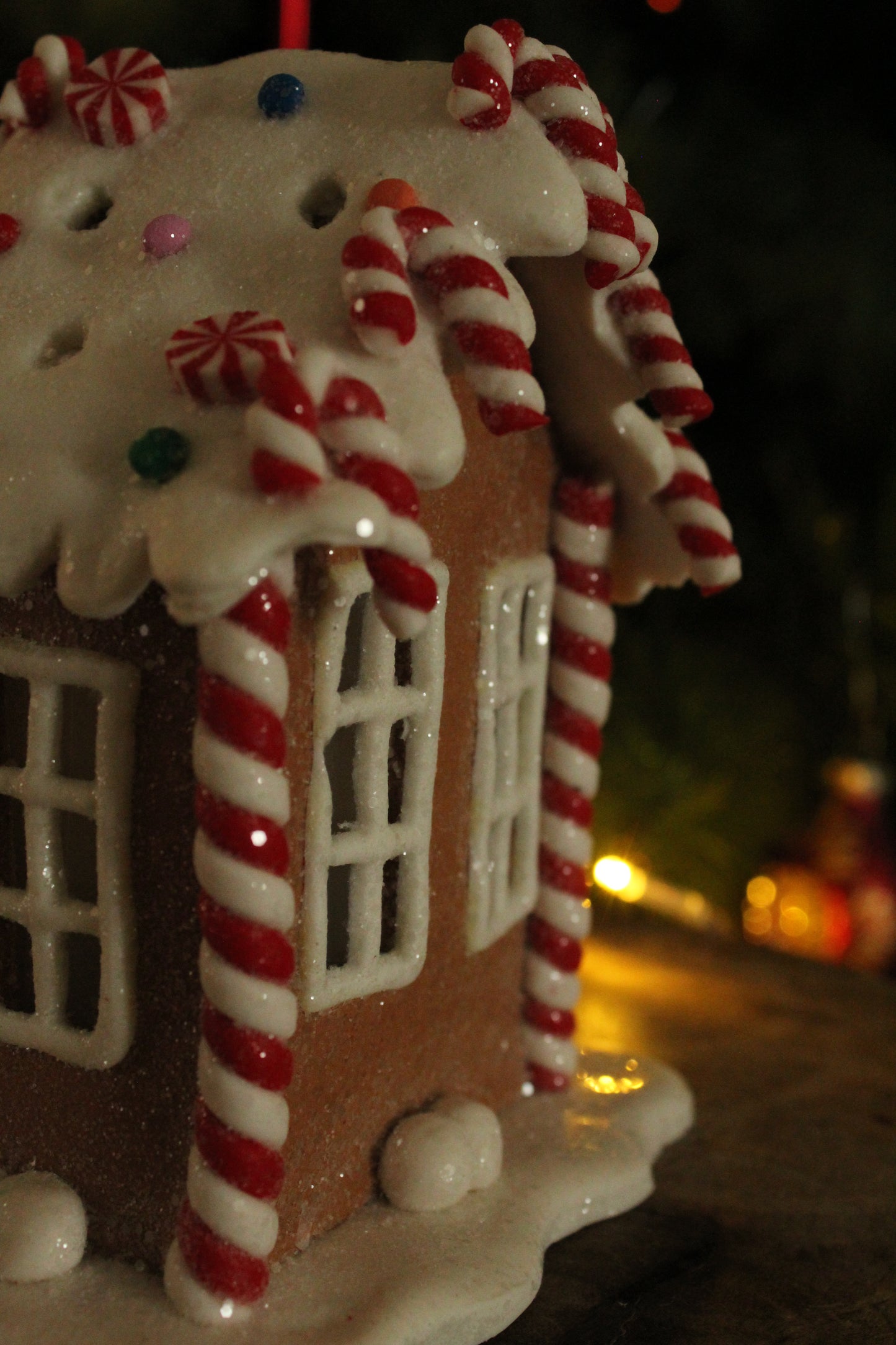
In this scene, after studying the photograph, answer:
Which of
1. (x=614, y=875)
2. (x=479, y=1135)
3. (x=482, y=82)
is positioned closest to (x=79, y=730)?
(x=479, y=1135)

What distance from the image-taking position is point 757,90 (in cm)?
222

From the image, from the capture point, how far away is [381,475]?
1083 mm

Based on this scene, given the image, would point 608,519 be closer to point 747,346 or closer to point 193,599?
point 193,599

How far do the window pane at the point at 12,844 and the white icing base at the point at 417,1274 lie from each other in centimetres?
35

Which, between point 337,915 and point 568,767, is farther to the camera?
point 568,767

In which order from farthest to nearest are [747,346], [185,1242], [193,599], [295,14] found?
[747,346]
[295,14]
[185,1242]
[193,599]

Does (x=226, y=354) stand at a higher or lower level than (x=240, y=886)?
higher

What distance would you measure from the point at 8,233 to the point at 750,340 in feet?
4.90

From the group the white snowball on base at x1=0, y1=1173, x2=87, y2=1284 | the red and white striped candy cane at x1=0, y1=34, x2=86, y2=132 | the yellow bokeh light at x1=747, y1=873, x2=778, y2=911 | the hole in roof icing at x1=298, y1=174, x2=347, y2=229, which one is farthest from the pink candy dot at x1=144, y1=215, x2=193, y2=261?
the yellow bokeh light at x1=747, y1=873, x2=778, y2=911

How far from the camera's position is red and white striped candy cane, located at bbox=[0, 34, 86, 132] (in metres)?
1.37

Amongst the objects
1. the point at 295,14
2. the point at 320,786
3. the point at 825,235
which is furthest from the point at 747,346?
the point at 320,786

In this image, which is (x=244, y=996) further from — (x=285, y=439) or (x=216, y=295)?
(x=216, y=295)

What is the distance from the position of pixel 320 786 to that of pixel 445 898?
0.94 ft

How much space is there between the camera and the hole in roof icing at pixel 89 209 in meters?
1.34
